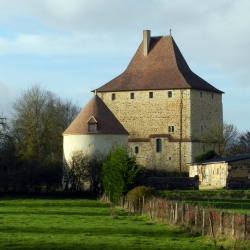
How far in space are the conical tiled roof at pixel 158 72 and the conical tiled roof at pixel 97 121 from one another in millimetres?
13285

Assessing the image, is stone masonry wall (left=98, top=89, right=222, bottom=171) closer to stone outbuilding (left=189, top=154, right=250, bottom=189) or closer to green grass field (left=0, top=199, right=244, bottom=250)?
stone outbuilding (left=189, top=154, right=250, bottom=189)

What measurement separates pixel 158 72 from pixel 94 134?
55.5 feet

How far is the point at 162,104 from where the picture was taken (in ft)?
243

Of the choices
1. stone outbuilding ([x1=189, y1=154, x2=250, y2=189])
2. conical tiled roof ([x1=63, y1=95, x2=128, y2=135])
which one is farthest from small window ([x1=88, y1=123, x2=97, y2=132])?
stone outbuilding ([x1=189, y1=154, x2=250, y2=189])

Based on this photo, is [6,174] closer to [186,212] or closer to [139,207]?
[139,207]

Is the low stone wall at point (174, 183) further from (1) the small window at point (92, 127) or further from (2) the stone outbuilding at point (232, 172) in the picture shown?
(1) the small window at point (92, 127)

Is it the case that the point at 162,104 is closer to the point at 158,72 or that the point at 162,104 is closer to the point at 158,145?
the point at 158,72

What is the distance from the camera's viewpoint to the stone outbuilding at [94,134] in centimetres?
5925

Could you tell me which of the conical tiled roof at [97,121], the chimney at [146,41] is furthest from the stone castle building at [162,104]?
the conical tiled roof at [97,121]

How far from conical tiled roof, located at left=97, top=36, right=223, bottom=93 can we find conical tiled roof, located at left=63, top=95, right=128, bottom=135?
13.3 meters

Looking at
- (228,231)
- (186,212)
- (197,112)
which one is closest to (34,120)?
(197,112)

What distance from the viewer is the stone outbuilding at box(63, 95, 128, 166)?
5925cm

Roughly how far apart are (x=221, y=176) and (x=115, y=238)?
38.7 meters

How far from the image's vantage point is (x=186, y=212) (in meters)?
24.9
